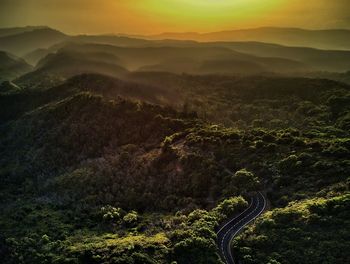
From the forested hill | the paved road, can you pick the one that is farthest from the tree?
the paved road

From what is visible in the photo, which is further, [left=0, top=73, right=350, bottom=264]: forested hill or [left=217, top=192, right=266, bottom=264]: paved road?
[left=0, top=73, right=350, bottom=264]: forested hill

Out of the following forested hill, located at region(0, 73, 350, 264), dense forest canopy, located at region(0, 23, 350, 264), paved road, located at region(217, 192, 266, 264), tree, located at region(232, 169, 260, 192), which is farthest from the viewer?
tree, located at region(232, 169, 260, 192)

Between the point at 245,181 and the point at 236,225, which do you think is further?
the point at 245,181

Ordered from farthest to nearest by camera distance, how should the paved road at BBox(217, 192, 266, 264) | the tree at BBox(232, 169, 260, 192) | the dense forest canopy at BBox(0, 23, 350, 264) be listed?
the tree at BBox(232, 169, 260, 192), the dense forest canopy at BBox(0, 23, 350, 264), the paved road at BBox(217, 192, 266, 264)

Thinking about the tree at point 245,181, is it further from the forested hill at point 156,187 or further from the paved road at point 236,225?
the paved road at point 236,225

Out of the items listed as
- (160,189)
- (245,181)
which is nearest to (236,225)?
(245,181)

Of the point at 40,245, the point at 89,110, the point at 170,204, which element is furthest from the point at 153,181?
the point at 89,110

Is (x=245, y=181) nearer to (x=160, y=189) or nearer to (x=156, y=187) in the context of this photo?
(x=160, y=189)

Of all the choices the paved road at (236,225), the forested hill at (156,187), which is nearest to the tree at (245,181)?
the forested hill at (156,187)

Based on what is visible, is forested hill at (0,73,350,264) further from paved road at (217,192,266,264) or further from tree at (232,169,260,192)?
paved road at (217,192,266,264)
